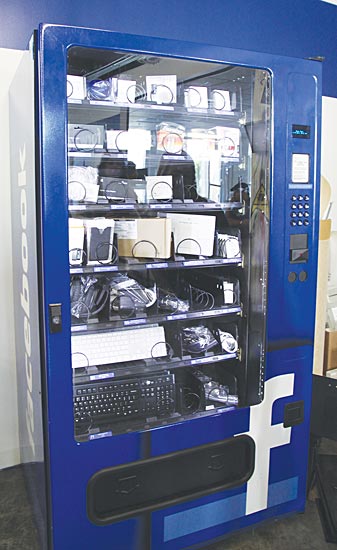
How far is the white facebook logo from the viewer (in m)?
2.14

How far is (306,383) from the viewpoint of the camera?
7.32 ft

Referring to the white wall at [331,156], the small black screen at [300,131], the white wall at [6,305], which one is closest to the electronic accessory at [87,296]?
the white wall at [6,305]

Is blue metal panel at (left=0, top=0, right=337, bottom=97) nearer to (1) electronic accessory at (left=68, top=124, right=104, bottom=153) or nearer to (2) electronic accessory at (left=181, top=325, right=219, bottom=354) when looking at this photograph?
(1) electronic accessory at (left=68, top=124, right=104, bottom=153)

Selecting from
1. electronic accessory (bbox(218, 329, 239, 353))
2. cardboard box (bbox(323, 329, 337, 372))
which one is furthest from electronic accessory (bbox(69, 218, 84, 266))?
cardboard box (bbox(323, 329, 337, 372))

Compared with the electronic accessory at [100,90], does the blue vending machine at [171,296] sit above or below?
below

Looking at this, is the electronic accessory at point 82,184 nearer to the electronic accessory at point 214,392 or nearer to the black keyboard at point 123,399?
the black keyboard at point 123,399

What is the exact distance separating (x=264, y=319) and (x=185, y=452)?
61 cm

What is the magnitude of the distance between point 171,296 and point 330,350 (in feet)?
4.76

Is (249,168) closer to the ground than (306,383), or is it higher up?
higher up

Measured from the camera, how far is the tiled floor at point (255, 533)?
2.18 meters

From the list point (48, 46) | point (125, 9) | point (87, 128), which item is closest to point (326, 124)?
point (125, 9)

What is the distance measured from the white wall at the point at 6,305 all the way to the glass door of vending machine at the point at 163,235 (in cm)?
67

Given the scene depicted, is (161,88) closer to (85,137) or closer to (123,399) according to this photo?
(85,137)

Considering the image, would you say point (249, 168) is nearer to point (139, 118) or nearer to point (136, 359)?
point (139, 118)
